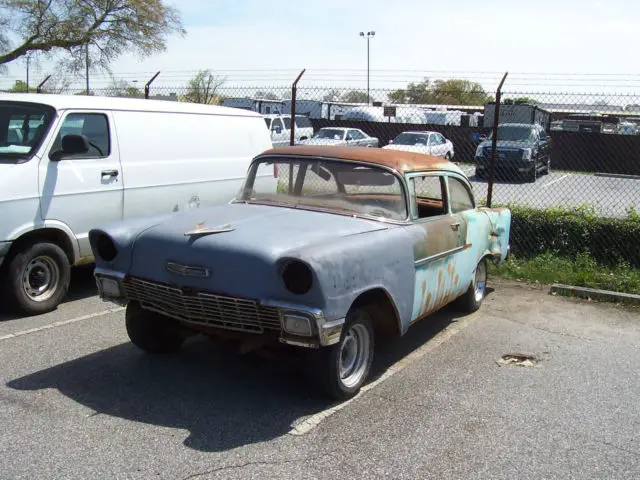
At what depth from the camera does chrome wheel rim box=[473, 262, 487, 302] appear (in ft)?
22.2

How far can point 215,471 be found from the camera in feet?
11.1

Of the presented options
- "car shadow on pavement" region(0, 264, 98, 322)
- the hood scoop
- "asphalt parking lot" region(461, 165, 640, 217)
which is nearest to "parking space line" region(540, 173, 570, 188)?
"asphalt parking lot" region(461, 165, 640, 217)

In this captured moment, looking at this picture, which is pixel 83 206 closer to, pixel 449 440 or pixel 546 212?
pixel 449 440

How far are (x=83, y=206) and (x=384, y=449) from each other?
3989 millimetres

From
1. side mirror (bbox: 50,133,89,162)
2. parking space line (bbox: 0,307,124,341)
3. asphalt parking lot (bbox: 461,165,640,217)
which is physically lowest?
asphalt parking lot (bbox: 461,165,640,217)

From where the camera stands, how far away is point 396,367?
16.7 ft

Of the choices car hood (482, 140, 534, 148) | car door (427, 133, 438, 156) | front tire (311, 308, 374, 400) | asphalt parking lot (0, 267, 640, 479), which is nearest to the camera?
asphalt parking lot (0, 267, 640, 479)

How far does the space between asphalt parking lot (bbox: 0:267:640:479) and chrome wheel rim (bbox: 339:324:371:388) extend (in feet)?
0.48

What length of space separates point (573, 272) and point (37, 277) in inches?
235

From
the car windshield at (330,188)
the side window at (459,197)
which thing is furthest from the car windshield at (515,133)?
the car windshield at (330,188)

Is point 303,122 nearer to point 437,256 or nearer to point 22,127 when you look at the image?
point 22,127

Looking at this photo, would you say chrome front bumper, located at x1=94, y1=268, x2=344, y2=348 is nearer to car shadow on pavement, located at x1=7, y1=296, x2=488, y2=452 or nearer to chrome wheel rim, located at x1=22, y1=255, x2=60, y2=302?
car shadow on pavement, located at x1=7, y1=296, x2=488, y2=452

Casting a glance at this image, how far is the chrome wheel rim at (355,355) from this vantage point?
4426 millimetres

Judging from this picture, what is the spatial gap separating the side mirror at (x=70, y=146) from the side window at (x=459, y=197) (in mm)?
3377
